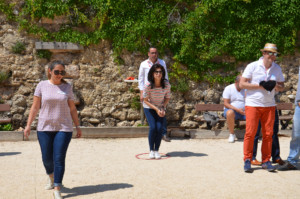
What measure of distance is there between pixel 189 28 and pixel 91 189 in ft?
18.3

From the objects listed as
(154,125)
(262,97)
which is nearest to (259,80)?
(262,97)

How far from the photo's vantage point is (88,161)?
5.61 meters

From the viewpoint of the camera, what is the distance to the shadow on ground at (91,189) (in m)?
3.92

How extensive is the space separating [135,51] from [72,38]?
1520mm

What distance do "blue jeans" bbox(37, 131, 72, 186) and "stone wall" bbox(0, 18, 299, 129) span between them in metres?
4.73

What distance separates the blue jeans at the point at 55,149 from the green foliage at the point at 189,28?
16.6ft

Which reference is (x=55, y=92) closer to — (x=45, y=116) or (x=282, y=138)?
(x=45, y=116)

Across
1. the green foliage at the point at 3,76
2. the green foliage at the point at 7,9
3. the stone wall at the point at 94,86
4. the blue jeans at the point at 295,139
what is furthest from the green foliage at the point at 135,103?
the blue jeans at the point at 295,139

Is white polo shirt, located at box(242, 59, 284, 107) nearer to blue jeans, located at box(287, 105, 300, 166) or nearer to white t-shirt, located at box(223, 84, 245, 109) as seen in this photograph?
blue jeans, located at box(287, 105, 300, 166)

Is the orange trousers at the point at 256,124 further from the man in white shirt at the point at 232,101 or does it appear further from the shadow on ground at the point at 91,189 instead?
the man in white shirt at the point at 232,101

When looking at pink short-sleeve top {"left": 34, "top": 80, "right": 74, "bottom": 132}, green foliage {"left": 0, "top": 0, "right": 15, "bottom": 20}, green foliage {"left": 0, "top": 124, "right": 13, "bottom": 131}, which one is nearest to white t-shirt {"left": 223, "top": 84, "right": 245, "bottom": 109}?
pink short-sleeve top {"left": 34, "top": 80, "right": 74, "bottom": 132}

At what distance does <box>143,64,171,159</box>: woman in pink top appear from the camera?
18.4 ft

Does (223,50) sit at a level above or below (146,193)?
above

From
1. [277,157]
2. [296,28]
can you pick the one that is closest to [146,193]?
[277,157]
